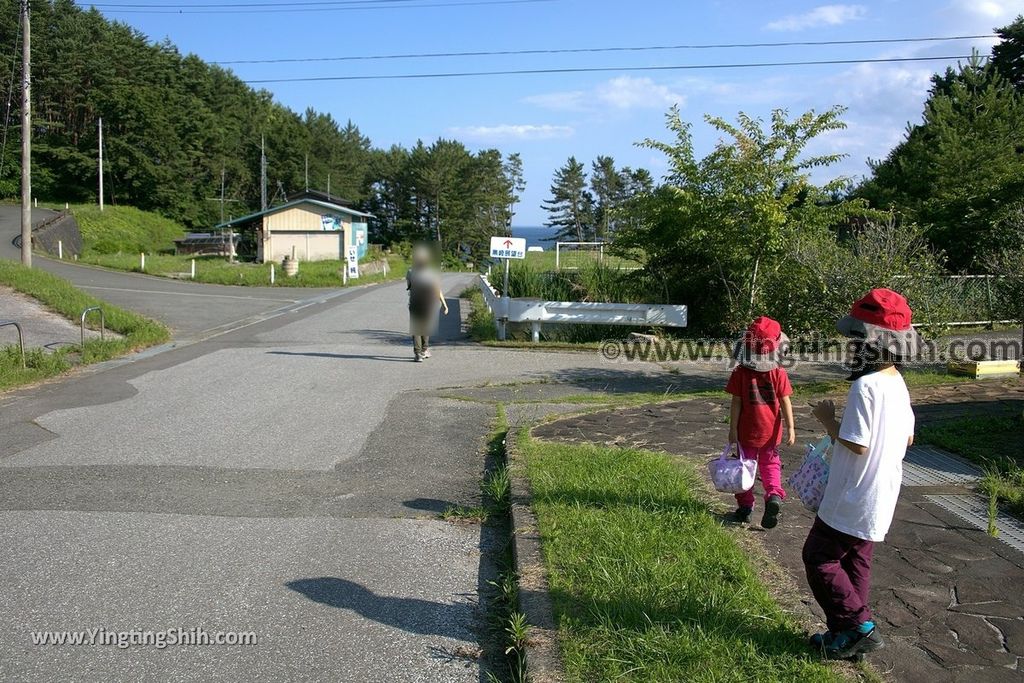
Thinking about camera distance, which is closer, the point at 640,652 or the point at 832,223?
the point at 640,652

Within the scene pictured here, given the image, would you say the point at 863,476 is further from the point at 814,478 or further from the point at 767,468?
the point at 767,468

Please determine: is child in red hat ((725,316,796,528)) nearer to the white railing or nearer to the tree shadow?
the tree shadow

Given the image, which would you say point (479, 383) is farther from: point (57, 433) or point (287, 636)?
point (287, 636)

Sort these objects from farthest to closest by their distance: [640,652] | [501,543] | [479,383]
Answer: [479,383], [501,543], [640,652]

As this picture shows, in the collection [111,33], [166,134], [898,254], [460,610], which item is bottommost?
[460,610]

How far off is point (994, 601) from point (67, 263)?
4350 cm

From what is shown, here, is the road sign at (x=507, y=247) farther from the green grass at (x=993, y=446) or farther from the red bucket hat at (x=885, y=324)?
the red bucket hat at (x=885, y=324)

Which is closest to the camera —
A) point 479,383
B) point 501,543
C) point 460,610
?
point 460,610

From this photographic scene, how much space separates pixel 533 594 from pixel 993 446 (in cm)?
471

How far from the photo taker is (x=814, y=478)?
3.59m

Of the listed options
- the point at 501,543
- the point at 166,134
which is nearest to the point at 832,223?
the point at 501,543

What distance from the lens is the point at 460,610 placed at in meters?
4.10

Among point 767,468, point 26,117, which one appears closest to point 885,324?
point 767,468

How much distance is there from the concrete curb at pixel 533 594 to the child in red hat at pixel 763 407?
1.42 meters
